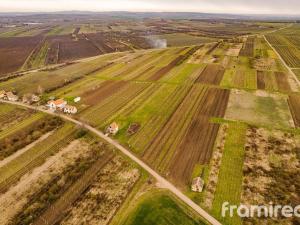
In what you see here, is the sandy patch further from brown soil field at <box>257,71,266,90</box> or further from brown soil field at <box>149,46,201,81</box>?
brown soil field at <box>257,71,266,90</box>

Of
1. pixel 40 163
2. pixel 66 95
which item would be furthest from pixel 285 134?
pixel 66 95

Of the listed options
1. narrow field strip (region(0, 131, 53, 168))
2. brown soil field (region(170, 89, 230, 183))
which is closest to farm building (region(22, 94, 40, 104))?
narrow field strip (region(0, 131, 53, 168))

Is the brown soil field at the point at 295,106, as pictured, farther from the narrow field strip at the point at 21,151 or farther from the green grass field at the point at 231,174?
the narrow field strip at the point at 21,151

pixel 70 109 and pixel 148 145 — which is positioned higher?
pixel 148 145

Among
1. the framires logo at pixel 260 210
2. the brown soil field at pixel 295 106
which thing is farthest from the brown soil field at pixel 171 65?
the framires logo at pixel 260 210

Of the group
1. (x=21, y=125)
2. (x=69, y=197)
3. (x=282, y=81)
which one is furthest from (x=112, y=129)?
(x=282, y=81)

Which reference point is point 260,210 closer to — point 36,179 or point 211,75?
point 36,179
